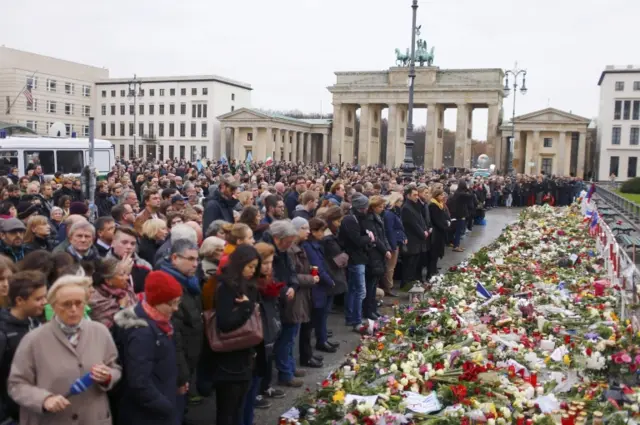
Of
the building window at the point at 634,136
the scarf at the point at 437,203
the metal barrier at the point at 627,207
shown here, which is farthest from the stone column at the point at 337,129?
the scarf at the point at 437,203

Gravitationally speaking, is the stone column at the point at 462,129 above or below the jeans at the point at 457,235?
above

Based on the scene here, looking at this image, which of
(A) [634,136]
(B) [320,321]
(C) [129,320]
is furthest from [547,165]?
(C) [129,320]

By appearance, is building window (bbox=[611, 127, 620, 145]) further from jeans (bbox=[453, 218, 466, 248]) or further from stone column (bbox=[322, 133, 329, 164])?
jeans (bbox=[453, 218, 466, 248])

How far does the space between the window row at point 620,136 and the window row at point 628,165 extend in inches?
74.5

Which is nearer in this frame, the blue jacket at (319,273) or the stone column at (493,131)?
the blue jacket at (319,273)

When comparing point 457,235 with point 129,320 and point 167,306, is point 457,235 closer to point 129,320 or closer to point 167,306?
point 167,306

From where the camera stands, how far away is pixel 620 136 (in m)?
77.8

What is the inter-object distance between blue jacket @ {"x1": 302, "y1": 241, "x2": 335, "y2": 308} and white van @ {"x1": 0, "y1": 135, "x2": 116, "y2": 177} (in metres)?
15.9

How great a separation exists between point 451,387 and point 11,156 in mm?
20793

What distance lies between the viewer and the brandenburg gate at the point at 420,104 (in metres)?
72.9

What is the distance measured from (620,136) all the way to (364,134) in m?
31.4

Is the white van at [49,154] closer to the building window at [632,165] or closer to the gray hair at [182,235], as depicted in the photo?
the gray hair at [182,235]

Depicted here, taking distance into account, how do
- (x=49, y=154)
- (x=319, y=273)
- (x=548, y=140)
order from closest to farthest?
(x=319, y=273)
(x=49, y=154)
(x=548, y=140)

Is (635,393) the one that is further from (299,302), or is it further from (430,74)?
(430,74)
